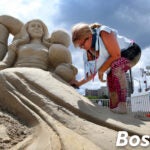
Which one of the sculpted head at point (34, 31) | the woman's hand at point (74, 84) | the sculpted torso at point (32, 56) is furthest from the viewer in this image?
the sculpted head at point (34, 31)

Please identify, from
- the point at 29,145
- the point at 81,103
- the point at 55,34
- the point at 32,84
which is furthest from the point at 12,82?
the point at 55,34

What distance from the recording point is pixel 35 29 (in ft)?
17.5

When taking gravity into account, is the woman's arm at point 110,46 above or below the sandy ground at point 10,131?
above

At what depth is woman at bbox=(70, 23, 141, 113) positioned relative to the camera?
147 inches

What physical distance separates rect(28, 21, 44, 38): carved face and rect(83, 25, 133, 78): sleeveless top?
1.49 metres

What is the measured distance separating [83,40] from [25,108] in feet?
3.62

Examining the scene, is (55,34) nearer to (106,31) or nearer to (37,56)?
(37,56)

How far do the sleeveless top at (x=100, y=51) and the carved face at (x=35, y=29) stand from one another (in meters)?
1.49

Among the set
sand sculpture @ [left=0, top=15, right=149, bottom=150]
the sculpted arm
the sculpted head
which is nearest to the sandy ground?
sand sculpture @ [left=0, top=15, right=149, bottom=150]

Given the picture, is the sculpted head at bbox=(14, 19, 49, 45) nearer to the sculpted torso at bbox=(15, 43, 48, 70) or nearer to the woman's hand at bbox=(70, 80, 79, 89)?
the sculpted torso at bbox=(15, 43, 48, 70)

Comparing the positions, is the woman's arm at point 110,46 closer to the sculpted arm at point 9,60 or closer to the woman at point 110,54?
the woman at point 110,54

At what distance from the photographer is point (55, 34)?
17.2ft

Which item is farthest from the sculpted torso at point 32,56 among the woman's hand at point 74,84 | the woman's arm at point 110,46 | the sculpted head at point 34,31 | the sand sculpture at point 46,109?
the woman's arm at point 110,46

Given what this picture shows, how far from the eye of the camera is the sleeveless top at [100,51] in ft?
12.5
